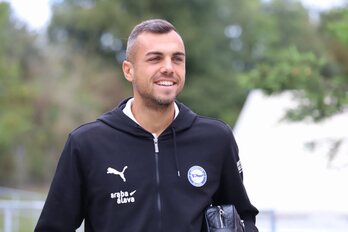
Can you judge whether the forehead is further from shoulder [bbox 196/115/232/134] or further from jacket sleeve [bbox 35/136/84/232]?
jacket sleeve [bbox 35/136/84/232]

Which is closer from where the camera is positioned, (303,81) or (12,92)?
(303,81)

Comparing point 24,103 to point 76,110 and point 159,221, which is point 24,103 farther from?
point 159,221

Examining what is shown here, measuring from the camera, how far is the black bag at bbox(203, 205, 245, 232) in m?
3.10

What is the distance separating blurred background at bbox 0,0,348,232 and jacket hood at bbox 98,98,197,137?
210 inches

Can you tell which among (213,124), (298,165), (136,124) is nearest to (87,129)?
(136,124)

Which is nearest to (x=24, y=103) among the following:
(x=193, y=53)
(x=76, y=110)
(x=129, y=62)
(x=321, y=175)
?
(x=76, y=110)

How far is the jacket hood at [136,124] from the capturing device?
3225 millimetres

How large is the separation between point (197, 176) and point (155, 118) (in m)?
0.33

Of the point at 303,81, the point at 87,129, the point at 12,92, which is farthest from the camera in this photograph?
the point at 12,92

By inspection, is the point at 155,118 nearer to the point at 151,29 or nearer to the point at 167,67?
the point at 167,67

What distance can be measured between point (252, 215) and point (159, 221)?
0.51m

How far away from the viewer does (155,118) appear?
326 cm

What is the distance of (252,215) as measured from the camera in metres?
3.35

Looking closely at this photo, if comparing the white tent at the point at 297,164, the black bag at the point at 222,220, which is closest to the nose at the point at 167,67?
the black bag at the point at 222,220
